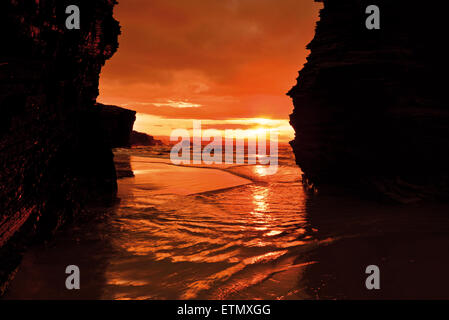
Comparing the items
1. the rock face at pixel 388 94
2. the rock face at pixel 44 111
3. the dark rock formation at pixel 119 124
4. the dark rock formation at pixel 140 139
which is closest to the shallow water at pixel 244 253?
the rock face at pixel 44 111

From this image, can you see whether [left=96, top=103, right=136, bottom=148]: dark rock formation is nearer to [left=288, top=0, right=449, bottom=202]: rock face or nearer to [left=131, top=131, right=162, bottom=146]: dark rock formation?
[left=131, top=131, right=162, bottom=146]: dark rock formation

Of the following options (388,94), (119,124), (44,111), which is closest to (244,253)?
(44,111)

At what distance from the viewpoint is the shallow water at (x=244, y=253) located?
2.84 meters

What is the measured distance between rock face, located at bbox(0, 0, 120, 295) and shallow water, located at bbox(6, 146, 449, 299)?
1.85 ft

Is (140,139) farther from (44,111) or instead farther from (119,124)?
(44,111)

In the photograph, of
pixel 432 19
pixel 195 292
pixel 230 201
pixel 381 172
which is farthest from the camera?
pixel 230 201

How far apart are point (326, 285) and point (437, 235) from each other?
109 inches

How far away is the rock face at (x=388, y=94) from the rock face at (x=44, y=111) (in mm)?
6083

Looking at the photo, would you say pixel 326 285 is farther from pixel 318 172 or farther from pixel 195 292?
pixel 318 172

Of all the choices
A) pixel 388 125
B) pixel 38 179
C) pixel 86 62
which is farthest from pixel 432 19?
pixel 38 179

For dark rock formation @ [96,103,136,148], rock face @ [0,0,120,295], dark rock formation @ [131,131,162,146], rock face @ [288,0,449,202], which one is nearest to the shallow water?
rock face @ [0,0,120,295]

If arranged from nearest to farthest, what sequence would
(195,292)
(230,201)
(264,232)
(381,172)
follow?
(195,292) → (264,232) → (381,172) → (230,201)

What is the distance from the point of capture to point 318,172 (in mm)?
8586
